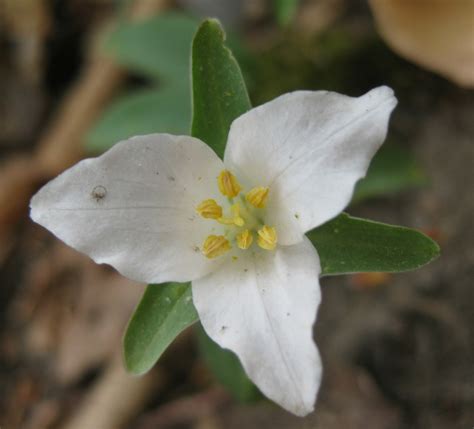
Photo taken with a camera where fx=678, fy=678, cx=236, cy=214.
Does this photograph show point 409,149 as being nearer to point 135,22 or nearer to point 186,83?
point 186,83

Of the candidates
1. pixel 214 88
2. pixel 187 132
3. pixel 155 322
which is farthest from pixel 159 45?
pixel 155 322

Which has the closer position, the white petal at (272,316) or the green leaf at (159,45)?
the white petal at (272,316)

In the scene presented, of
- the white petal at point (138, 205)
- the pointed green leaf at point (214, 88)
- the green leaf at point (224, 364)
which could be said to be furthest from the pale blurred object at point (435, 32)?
the green leaf at point (224, 364)

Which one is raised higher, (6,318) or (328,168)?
(328,168)

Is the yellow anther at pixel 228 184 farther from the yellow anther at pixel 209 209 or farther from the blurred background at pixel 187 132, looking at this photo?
the blurred background at pixel 187 132

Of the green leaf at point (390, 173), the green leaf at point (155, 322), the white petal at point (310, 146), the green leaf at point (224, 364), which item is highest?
the white petal at point (310, 146)

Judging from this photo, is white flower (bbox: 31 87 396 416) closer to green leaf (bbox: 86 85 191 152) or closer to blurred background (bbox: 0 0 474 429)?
blurred background (bbox: 0 0 474 429)

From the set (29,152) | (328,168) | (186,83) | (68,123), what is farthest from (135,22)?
(328,168)
